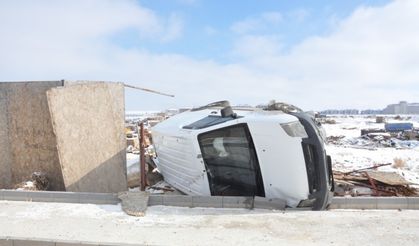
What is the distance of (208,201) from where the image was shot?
6445mm

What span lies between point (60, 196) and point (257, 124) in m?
3.57

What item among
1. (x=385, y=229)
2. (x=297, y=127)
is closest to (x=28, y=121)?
(x=297, y=127)

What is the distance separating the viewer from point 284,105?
24.1ft

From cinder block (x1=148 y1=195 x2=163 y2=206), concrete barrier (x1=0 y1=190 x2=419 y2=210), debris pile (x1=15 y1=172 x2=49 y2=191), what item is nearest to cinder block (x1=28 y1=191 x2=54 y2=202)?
concrete barrier (x1=0 y1=190 x2=419 y2=210)

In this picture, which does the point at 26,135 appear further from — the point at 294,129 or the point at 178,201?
the point at 294,129

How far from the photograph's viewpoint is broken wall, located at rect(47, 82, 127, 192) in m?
7.70

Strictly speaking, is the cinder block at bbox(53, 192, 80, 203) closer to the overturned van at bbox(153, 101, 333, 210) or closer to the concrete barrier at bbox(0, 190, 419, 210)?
the concrete barrier at bbox(0, 190, 419, 210)

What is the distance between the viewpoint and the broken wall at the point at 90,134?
7695mm

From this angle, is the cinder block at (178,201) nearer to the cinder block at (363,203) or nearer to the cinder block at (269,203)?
the cinder block at (269,203)

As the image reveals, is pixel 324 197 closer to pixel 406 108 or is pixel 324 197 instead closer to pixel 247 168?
pixel 247 168

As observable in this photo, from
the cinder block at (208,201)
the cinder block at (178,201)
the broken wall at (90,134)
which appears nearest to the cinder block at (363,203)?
the cinder block at (208,201)

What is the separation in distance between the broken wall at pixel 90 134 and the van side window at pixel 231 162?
2.46 m

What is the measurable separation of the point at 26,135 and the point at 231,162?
461 centimetres

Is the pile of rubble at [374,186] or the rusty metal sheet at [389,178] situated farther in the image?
the rusty metal sheet at [389,178]
